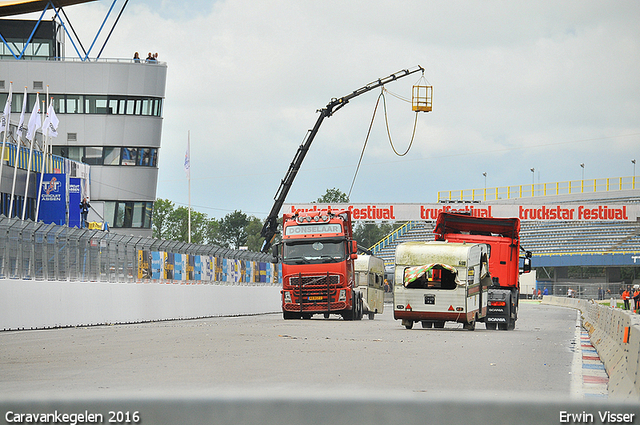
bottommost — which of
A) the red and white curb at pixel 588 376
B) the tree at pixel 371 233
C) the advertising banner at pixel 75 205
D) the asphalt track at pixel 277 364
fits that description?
the asphalt track at pixel 277 364

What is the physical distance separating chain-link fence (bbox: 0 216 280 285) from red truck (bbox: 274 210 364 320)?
13.8ft

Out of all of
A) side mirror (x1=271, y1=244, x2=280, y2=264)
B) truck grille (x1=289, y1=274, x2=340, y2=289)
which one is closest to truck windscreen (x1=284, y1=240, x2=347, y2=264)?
side mirror (x1=271, y1=244, x2=280, y2=264)

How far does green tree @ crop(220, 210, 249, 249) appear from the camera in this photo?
167500 millimetres

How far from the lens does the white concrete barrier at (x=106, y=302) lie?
21.2 m

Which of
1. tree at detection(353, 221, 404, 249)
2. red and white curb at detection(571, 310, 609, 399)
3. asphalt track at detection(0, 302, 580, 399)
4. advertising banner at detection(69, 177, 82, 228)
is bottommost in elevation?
asphalt track at detection(0, 302, 580, 399)

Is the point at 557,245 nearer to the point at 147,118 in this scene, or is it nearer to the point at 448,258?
the point at 147,118

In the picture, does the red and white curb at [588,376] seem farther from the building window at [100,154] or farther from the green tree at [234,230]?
the green tree at [234,230]

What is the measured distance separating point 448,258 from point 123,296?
A: 10.3 metres

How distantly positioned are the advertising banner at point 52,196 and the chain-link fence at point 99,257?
17.1 metres

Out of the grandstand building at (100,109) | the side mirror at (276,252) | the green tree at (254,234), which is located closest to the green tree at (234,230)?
the green tree at (254,234)

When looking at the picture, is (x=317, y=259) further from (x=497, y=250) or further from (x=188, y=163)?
(x=188, y=163)

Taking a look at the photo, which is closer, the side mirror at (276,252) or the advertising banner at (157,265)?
the advertising banner at (157,265)

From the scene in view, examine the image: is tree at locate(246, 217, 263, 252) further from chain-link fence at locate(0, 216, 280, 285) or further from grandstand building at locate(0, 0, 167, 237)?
chain-link fence at locate(0, 216, 280, 285)

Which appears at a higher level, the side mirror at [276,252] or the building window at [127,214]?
the building window at [127,214]
